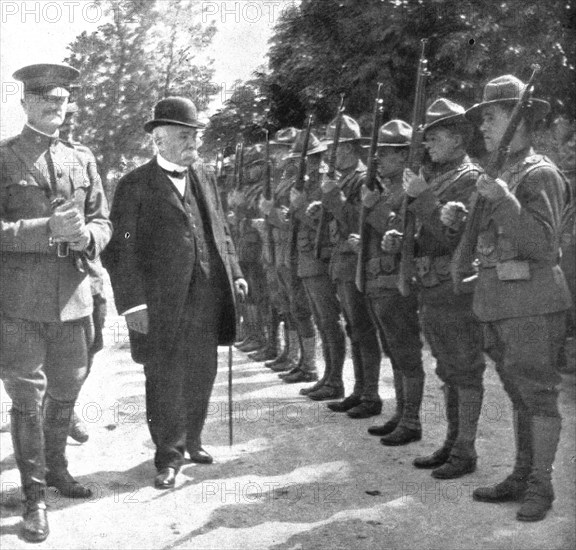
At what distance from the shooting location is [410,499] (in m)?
5.32

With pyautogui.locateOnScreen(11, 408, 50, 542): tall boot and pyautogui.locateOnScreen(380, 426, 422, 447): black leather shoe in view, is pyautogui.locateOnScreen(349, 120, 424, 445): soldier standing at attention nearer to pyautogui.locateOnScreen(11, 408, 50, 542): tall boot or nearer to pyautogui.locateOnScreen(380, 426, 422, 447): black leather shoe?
Answer: pyautogui.locateOnScreen(380, 426, 422, 447): black leather shoe

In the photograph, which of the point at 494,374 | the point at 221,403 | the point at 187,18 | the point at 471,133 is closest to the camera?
the point at 187,18

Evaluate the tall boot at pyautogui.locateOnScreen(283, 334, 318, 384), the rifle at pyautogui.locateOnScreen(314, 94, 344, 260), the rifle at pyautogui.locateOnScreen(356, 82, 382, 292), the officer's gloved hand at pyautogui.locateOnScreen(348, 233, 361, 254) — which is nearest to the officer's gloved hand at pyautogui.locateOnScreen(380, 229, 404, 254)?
the rifle at pyautogui.locateOnScreen(356, 82, 382, 292)

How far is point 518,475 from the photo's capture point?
17.2ft

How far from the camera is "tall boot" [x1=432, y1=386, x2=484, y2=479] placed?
5715 millimetres

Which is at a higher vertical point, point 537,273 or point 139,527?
point 537,273

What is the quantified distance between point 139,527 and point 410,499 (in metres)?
1.59

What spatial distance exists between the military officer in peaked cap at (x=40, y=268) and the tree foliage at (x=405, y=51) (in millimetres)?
1275

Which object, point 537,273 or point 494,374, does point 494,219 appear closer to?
point 537,273

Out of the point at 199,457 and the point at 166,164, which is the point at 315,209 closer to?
the point at 166,164

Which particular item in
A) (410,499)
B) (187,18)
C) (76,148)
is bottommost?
(410,499)

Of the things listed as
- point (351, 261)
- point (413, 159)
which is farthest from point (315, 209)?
point (413, 159)

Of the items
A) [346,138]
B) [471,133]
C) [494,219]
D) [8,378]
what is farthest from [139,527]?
[346,138]

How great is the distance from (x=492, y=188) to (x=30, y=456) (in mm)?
2757
